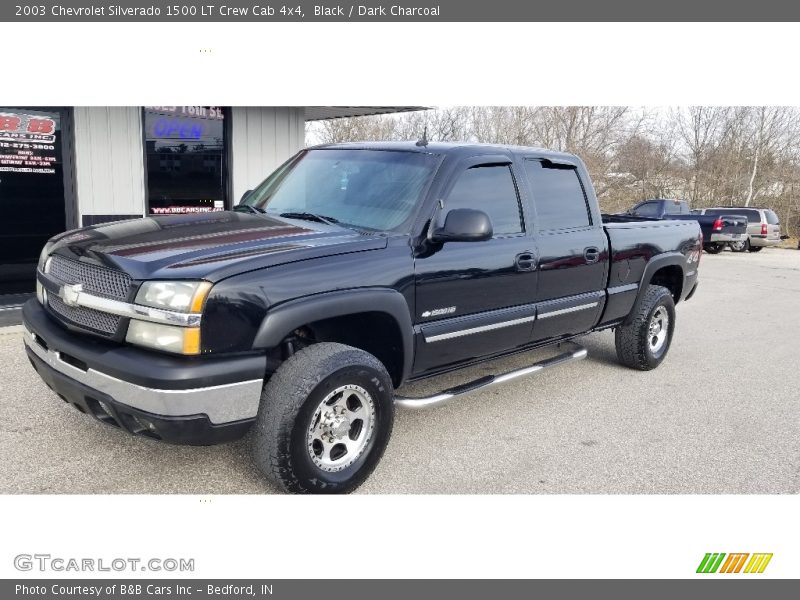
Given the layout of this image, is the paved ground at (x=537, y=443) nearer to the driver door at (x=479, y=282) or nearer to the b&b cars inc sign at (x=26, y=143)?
the driver door at (x=479, y=282)

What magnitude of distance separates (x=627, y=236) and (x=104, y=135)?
6633mm

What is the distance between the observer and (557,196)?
5.02 metres

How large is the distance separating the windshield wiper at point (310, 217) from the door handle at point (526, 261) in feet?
4.29

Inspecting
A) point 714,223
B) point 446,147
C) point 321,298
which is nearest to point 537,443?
point 321,298

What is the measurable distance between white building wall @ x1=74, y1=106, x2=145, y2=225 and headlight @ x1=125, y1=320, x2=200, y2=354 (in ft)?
20.1

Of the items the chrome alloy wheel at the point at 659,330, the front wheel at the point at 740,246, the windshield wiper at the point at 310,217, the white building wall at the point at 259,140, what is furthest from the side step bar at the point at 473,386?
the front wheel at the point at 740,246

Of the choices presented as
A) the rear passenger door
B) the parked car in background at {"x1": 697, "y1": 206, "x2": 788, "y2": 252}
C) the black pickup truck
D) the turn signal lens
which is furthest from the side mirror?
the parked car in background at {"x1": 697, "y1": 206, "x2": 788, "y2": 252}

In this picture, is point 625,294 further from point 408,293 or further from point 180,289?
point 180,289

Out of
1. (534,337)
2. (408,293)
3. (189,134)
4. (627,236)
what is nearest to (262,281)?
(408,293)

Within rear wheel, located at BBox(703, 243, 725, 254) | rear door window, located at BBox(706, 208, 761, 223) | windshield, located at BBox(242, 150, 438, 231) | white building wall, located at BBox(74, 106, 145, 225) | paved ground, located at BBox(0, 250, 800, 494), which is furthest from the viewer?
rear door window, located at BBox(706, 208, 761, 223)

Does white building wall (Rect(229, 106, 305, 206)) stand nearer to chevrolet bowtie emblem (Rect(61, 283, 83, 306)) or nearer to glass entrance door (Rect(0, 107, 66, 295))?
glass entrance door (Rect(0, 107, 66, 295))

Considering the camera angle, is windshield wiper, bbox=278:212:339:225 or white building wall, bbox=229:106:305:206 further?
white building wall, bbox=229:106:305:206

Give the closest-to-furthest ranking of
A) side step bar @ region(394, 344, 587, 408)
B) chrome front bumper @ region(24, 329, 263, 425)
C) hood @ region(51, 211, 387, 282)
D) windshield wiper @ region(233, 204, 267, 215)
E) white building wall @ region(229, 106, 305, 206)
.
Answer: chrome front bumper @ region(24, 329, 263, 425), hood @ region(51, 211, 387, 282), side step bar @ region(394, 344, 587, 408), windshield wiper @ region(233, 204, 267, 215), white building wall @ region(229, 106, 305, 206)

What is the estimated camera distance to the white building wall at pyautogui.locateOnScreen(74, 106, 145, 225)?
8211mm
